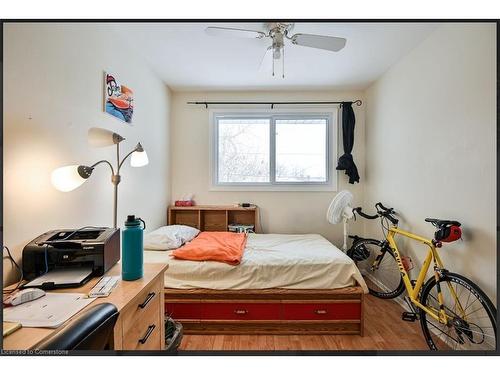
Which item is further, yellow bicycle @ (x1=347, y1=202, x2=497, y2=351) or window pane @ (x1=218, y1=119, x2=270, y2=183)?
window pane @ (x1=218, y1=119, x2=270, y2=183)

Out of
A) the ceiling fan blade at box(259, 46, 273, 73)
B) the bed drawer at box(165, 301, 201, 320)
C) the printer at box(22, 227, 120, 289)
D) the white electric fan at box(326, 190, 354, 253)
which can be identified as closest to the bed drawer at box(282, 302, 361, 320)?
the bed drawer at box(165, 301, 201, 320)

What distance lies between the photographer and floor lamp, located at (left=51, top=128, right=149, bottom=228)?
1.10 m

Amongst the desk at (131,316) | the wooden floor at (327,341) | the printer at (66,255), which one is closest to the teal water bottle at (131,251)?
the desk at (131,316)

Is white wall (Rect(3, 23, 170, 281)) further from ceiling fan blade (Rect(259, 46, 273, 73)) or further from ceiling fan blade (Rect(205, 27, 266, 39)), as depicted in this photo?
ceiling fan blade (Rect(259, 46, 273, 73))

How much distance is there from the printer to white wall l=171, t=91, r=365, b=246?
207 cm

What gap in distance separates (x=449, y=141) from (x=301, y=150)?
1.69 metres

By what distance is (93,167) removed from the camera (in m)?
1.19

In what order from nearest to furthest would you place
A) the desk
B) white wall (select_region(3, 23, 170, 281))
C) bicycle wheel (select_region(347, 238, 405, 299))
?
the desk
white wall (select_region(3, 23, 170, 281))
bicycle wheel (select_region(347, 238, 405, 299))

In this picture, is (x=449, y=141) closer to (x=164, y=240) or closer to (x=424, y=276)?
(x=424, y=276)

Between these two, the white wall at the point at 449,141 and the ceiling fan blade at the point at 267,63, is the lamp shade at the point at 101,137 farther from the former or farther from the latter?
the white wall at the point at 449,141

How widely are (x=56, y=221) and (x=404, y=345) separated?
249 centimetres

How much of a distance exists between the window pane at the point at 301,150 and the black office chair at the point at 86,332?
108 inches

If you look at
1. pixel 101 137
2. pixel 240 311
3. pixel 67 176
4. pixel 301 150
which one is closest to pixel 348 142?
pixel 301 150

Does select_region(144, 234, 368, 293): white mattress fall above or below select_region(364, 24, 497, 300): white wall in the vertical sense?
below
